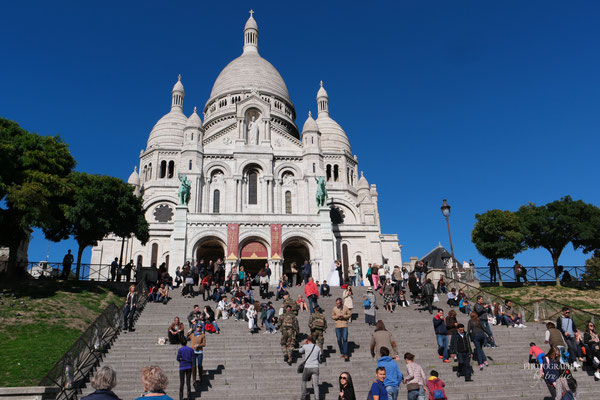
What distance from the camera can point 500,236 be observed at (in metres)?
35.5

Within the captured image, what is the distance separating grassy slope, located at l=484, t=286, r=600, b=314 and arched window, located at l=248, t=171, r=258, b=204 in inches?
786

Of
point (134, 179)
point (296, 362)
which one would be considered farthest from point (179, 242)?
point (296, 362)

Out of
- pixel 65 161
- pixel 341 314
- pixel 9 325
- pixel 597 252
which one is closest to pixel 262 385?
pixel 341 314

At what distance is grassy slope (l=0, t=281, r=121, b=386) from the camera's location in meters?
13.4

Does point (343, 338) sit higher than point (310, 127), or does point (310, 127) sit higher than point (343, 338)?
point (310, 127)

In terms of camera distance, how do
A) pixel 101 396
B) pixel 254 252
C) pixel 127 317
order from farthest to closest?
1. pixel 254 252
2. pixel 127 317
3. pixel 101 396

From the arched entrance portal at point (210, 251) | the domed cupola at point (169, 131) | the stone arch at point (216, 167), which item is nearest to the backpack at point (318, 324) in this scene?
the arched entrance portal at point (210, 251)

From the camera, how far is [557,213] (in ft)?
113

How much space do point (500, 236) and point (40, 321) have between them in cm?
3082

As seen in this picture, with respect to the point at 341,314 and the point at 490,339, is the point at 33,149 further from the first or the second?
the point at 490,339

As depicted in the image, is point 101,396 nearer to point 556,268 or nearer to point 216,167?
point 556,268

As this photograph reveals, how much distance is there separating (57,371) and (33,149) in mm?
18427

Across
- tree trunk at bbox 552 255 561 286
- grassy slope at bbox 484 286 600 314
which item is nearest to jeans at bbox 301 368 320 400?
grassy slope at bbox 484 286 600 314

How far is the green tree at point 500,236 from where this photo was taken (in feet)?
114
